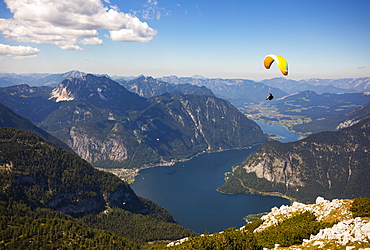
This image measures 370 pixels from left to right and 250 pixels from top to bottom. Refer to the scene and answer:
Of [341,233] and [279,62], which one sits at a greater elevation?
[279,62]

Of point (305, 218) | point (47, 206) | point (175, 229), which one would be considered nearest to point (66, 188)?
point (47, 206)

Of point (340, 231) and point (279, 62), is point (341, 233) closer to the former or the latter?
point (340, 231)

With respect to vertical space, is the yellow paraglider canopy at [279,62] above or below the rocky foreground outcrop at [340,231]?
above

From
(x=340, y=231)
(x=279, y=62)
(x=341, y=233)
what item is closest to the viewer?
(x=341, y=233)

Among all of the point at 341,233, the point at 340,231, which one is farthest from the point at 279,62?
the point at 341,233

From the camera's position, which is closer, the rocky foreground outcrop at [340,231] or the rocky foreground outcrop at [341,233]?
the rocky foreground outcrop at [341,233]

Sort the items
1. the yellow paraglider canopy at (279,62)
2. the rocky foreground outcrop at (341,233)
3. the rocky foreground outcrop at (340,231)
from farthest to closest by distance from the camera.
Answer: the yellow paraglider canopy at (279,62) → the rocky foreground outcrop at (340,231) → the rocky foreground outcrop at (341,233)

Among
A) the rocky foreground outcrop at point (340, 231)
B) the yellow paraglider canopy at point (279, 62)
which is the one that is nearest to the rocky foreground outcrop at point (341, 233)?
the rocky foreground outcrop at point (340, 231)

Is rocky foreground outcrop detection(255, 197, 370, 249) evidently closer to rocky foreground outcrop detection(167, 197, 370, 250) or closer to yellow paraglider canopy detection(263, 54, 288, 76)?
rocky foreground outcrop detection(167, 197, 370, 250)

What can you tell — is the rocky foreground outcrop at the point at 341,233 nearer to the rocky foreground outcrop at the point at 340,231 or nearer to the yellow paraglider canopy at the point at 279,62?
the rocky foreground outcrop at the point at 340,231

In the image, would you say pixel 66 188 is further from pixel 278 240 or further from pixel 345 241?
pixel 345 241

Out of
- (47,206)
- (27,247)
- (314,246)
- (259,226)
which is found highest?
(314,246)
